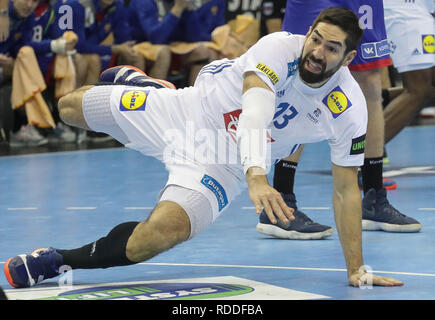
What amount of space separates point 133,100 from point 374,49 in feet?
5.60

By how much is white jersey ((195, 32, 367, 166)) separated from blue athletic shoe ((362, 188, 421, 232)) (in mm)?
1120

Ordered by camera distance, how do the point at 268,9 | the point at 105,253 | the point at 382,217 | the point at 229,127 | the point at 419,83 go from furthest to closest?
the point at 268,9
the point at 419,83
the point at 382,217
the point at 229,127
the point at 105,253

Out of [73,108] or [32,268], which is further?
[73,108]

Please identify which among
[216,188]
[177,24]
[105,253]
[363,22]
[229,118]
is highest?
[177,24]

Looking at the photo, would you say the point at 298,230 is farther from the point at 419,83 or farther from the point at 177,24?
the point at 177,24

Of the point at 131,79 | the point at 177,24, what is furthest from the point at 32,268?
the point at 177,24

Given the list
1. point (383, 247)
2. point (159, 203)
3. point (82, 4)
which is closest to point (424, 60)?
point (383, 247)

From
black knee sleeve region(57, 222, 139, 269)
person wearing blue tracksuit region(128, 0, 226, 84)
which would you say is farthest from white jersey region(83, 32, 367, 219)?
person wearing blue tracksuit region(128, 0, 226, 84)

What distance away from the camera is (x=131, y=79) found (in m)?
4.80

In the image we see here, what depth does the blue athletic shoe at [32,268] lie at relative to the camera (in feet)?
12.9

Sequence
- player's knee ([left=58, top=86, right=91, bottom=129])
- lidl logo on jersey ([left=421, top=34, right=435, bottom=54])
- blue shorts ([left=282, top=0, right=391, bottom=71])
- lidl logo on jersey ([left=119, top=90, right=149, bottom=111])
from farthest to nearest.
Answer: lidl logo on jersey ([left=421, top=34, right=435, bottom=54]), blue shorts ([left=282, top=0, right=391, bottom=71]), player's knee ([left=58, top=86, right=91, bottom=129]), lidl logo on jersey ([left=119, top=90, right=149, bottom=111])

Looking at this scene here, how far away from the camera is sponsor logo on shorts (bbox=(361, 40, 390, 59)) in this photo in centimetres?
546

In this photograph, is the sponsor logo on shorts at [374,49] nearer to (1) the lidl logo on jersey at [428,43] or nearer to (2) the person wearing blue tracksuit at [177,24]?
(1) the lidl logo on jersey at [428,43]

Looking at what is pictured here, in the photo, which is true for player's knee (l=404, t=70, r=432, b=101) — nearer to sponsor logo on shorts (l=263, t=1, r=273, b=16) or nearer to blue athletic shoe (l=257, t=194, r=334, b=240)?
blue athletic shoe (l=257, t=194, r=334, b=240)
